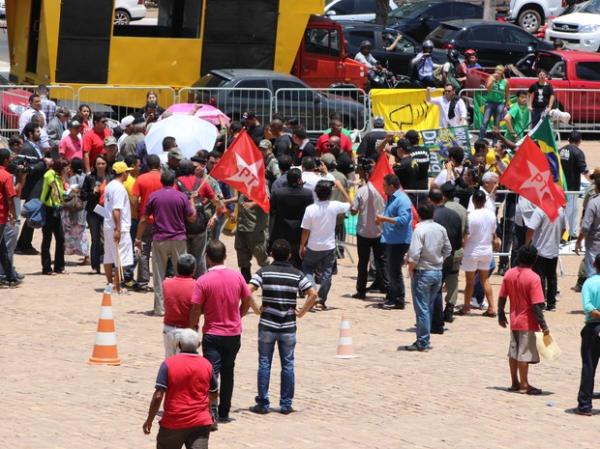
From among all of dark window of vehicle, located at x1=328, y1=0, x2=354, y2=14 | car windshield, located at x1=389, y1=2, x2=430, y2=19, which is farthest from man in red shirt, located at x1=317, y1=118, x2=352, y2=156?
dark window of vehicle, located at x1=328, y1=0, x2=354, y2=14

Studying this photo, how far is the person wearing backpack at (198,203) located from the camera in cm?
1714

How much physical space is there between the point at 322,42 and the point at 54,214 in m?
12.4

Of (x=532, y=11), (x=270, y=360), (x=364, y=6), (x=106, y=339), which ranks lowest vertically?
(x=106, y=339)

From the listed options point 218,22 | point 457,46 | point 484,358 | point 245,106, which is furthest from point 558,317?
point 457,46

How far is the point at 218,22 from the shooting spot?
28531 millimetres

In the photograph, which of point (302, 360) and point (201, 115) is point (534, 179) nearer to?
point (302, 360)

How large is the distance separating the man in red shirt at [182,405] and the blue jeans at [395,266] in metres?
7.53

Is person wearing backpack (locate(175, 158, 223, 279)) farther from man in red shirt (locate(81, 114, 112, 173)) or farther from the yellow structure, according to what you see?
the yellow structure

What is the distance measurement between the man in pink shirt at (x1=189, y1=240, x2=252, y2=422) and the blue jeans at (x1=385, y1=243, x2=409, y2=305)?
556cm

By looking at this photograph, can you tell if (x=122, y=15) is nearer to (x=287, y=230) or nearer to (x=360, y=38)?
(x=360, y=38)

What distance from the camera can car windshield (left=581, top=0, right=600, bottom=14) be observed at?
40606 millimetres

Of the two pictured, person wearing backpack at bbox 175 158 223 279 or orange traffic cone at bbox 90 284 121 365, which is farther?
person wearing backpack at bbox 175 158 223 279

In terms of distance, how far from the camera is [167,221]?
16.5m

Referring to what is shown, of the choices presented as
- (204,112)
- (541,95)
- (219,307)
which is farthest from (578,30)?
(219,307)
